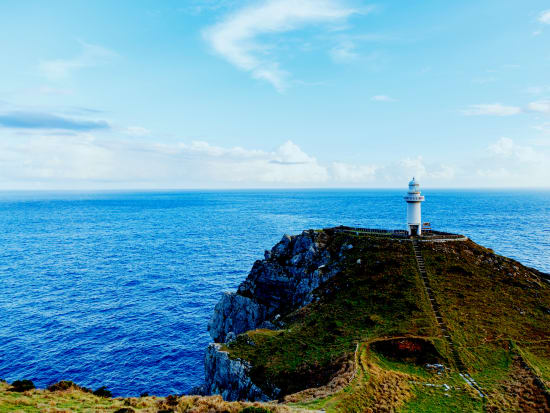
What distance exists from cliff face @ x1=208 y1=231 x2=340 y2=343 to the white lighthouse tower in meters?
15.5

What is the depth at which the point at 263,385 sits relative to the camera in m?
32.1

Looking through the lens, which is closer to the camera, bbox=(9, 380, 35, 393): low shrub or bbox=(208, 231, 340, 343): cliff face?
bbox=(9, 380, 35, 393): low shrub

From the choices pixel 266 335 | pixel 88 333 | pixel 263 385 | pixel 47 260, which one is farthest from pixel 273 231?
pixel 263 385

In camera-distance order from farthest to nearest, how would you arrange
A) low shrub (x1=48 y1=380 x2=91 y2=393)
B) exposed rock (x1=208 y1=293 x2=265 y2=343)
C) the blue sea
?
exposed rock (x1=208 y1=293 x2=265 y2=343)
the blue sea
low shrub (x1=48 y1=380 x2=91 y2=393)

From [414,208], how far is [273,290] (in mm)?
28700

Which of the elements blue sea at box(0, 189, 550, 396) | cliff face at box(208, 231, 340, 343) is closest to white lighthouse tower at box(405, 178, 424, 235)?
cliff face at box(208, 231, 340, 343)

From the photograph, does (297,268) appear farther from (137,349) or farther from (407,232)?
(137,349)

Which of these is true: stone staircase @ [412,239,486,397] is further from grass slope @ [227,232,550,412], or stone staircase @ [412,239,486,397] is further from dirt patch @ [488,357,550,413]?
dirt patch @ [488,357,550,413]

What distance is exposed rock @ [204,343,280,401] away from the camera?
32.2 meters

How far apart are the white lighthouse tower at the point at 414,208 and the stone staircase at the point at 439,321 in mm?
4031

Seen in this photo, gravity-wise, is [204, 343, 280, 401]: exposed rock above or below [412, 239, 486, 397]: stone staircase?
below

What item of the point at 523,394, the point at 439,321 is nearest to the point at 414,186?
the point at 439,321

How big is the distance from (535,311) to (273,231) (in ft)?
366

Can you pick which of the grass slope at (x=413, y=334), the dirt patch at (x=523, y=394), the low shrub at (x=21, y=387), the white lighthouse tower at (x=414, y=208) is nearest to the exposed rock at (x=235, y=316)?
the grass slope at (x=413, y=334)
